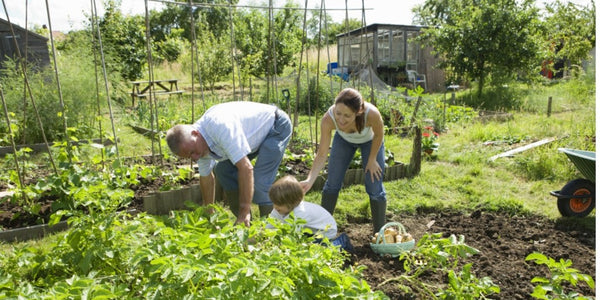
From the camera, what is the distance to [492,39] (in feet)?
39.1

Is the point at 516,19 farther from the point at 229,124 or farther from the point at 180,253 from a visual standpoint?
the point at 180,253

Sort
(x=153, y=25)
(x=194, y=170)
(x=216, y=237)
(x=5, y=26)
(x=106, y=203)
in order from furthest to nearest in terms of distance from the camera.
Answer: (x=153, y=25) → (x=5, y=26) → (x=194, y=170) → (x=106, y=203) → (x=216, y=237)

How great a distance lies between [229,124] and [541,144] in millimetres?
4941

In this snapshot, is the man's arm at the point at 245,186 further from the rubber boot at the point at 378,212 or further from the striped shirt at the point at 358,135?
the rubber boot at the point at 378,212

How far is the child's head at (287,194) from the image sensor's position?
271 cm

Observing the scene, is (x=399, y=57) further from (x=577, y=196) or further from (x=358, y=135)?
(x=358, y=135)

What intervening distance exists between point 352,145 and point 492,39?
1029 centimetres

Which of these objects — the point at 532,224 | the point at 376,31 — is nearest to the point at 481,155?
the point at 532,224

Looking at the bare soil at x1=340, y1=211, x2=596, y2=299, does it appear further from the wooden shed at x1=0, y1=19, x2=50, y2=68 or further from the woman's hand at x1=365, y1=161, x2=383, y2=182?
the wooden shed at x1=0, y1=19, x2=50, y2=68

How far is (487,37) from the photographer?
1193 centimetres

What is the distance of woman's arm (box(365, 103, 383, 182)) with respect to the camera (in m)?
3.03

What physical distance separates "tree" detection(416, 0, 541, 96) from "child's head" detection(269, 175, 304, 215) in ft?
35.6

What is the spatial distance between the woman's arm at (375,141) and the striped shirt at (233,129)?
72 centimetres

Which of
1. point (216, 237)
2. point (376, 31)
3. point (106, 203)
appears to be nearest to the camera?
point (216, 237)
